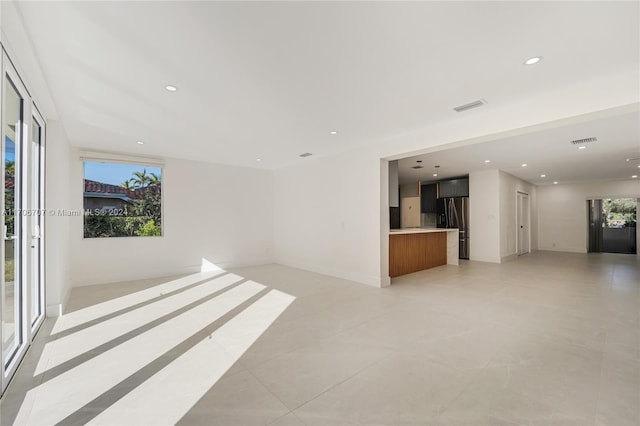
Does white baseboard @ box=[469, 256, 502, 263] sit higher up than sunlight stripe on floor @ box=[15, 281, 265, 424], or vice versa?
white baseboard @ box=[469, 256, 502, 263]

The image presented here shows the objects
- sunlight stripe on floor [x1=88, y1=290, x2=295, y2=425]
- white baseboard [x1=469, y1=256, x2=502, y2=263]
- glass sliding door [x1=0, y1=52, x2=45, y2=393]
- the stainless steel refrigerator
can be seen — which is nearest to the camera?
sunlight stripe on floor [x1=88, y1=290, x2=295, y2=425]

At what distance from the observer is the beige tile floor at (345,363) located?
5.62 feet

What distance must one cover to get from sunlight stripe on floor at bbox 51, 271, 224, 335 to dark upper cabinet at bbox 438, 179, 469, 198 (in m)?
7.00

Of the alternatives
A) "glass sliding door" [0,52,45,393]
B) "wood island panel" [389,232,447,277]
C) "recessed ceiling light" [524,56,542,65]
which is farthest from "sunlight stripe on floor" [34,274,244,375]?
"recessed ceiling light" [524,56,542,65]

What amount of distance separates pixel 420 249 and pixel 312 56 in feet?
16.8

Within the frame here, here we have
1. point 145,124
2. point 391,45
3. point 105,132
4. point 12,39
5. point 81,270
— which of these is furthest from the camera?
point 81,270

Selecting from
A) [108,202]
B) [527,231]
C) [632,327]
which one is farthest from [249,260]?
[527,231]

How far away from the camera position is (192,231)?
19.9 feet

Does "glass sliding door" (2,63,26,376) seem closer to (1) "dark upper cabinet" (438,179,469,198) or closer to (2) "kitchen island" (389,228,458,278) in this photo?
(2) "kitchen island" (389,228,458,278)

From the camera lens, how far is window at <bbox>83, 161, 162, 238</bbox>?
513 centimetres

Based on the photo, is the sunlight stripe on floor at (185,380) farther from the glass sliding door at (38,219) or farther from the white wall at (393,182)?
the white wall at (393,182)

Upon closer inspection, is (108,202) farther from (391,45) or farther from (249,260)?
(391,45)

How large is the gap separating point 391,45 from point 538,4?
891 mm

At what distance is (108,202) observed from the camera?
530 centimetres
